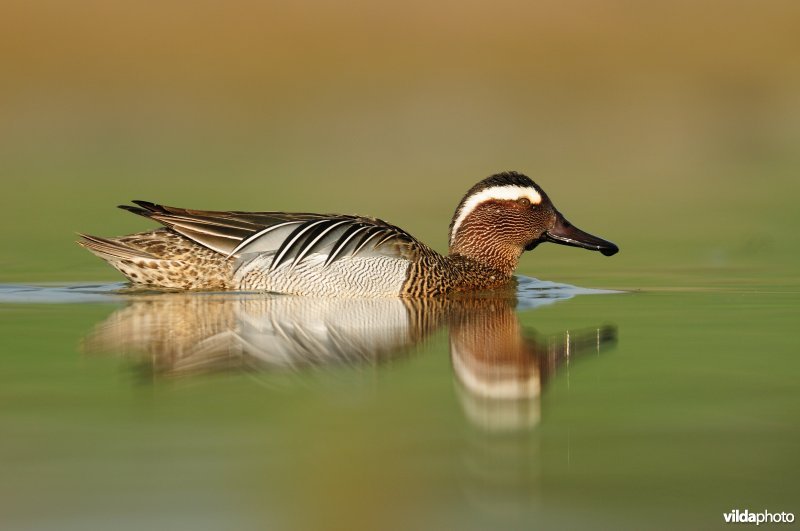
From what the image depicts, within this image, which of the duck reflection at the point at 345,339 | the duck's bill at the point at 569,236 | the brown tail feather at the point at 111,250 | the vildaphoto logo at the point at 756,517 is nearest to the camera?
the vildaphoto logo at the point at 756,517

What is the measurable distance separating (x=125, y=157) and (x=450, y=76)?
6092mm

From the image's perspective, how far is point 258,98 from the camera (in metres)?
23.5

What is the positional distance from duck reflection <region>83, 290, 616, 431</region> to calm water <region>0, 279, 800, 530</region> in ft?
0.07

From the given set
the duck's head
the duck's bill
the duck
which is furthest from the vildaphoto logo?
the duck's head

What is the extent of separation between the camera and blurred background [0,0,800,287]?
17.9m

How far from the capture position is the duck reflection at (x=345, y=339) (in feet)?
21.1

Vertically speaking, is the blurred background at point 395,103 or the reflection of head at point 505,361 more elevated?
the blurred background at point 395,103

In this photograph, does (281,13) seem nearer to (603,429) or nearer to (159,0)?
(159,0)

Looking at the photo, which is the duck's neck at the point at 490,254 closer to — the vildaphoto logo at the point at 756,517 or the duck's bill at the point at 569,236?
the duck's bill at the point at 569,236

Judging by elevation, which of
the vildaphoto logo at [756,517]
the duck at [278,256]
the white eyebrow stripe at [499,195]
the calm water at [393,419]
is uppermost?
the white eyebrow stripe at [499,195]

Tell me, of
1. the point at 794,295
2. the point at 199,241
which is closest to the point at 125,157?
the point at 199,241

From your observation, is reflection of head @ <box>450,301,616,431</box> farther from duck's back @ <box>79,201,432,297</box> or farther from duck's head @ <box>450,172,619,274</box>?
duck's head @ <box>450,172,619,274</box>

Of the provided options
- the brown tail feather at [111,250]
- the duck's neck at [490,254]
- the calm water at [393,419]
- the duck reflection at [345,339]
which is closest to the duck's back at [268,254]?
the brown tail feather at [111,250]

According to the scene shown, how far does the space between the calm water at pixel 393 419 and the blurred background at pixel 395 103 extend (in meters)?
7.80
